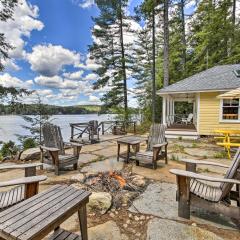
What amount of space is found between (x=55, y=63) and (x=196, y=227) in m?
13.4

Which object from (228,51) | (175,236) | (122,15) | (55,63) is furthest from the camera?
(228,51)

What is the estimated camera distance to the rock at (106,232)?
241cm

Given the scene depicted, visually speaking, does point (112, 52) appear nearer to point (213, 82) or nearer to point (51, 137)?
point (213, 82)

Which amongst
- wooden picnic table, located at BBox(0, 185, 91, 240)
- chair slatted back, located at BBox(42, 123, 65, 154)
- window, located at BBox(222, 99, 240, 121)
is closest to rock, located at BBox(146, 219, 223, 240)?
wooden picnic table, located at BBox(0, 185, 91, 240)

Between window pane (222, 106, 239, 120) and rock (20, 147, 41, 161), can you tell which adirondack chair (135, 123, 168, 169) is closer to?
rock (20, 147, 41, 161)

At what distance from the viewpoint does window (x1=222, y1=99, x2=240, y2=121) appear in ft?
34.0

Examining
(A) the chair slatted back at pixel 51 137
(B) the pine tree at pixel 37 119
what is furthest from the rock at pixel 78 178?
(B) the pine tree at pixel 37 119

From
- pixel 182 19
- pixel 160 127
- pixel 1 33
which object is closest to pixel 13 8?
pixel 1 33

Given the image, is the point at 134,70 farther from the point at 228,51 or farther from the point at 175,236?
the point at 175,236

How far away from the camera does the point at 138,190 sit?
3723mm

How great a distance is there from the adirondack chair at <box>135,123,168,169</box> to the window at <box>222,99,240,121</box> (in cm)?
651

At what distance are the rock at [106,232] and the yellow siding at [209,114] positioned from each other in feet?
31.1

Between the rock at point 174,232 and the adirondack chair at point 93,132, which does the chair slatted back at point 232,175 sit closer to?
the rock at point 174,232

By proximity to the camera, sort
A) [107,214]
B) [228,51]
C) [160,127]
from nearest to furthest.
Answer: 1. [107,214]
2. [160,127]
3. [228,51]
